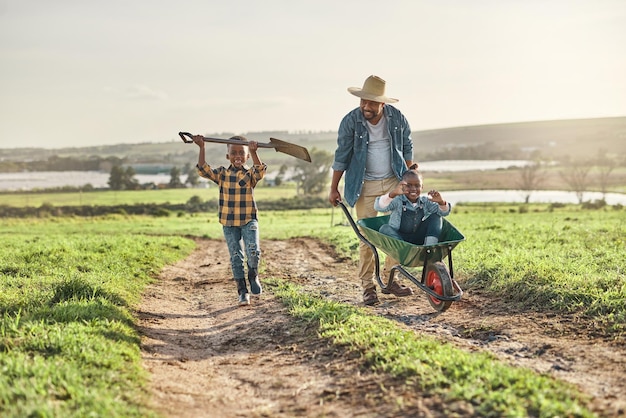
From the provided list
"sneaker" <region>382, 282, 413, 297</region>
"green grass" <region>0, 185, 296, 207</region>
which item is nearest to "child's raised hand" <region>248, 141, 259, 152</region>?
"sneaker" <region>382, 282, 413, 297</region>

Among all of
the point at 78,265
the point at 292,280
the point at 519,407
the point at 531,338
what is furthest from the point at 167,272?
the point at 519,407

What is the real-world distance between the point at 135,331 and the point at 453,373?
3.09m

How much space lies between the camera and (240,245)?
730cm

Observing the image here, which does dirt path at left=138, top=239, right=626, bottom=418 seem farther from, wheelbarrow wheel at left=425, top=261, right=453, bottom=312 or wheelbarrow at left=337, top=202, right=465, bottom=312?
wheelbarrow at left=337, top=202, right=465, bottom=312

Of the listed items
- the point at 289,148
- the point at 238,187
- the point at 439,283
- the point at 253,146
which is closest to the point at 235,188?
the point at 238,187

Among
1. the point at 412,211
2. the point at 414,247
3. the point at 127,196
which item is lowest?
the point at 127,196

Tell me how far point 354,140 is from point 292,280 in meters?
2.82

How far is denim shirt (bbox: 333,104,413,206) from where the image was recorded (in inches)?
277

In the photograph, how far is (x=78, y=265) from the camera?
962 cm

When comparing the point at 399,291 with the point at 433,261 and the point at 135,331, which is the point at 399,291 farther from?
the point at 135,331

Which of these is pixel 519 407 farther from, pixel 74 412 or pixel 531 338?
pixel 74 412

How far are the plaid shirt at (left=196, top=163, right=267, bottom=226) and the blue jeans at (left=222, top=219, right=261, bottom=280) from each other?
0.39 ft

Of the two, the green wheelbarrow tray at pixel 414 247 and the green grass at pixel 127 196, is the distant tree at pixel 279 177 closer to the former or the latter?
the green grass at pixel 127 196

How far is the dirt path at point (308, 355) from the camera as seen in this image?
3.95 metres
